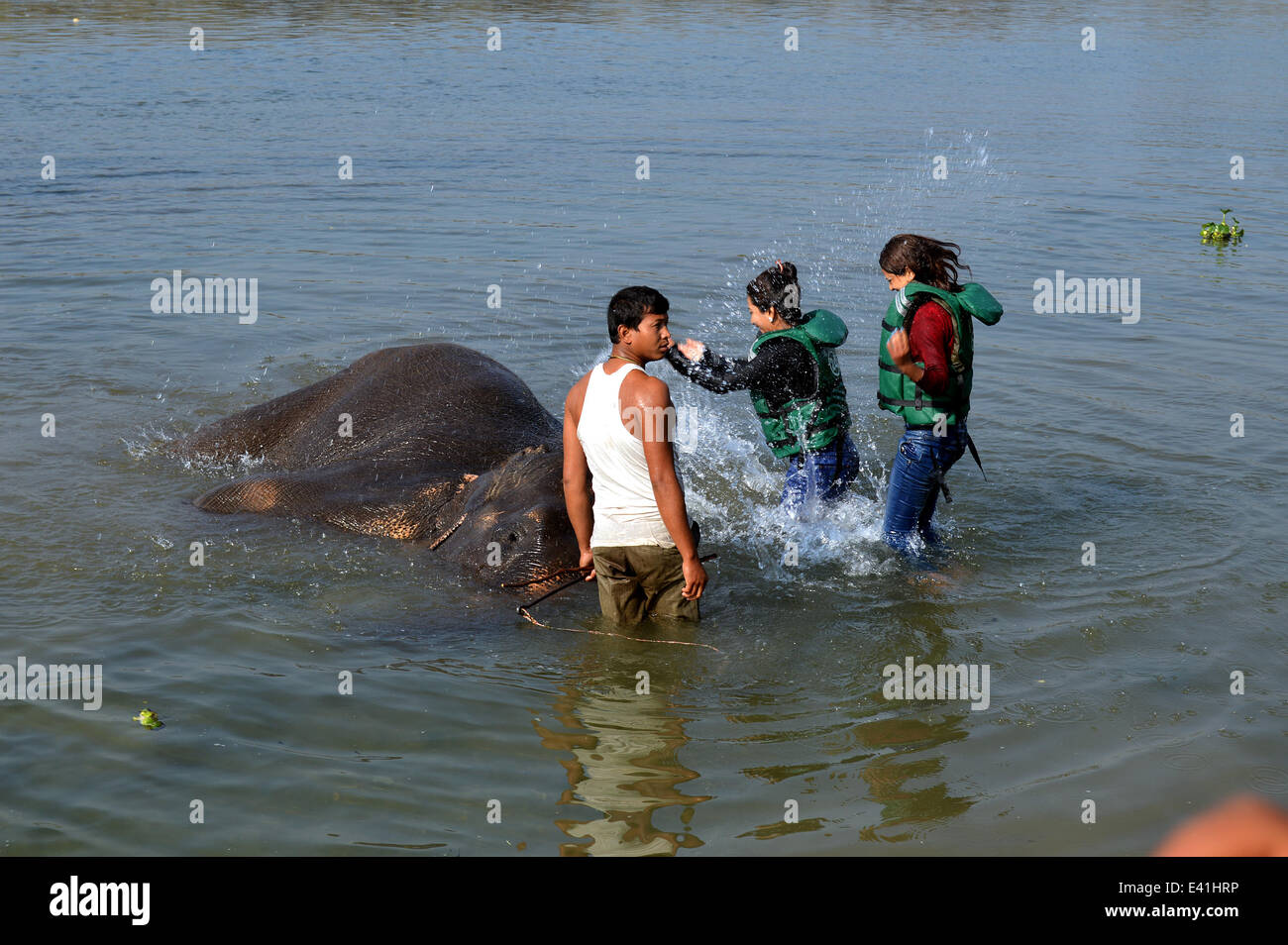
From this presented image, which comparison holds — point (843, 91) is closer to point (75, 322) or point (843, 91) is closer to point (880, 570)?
point (75, 322)

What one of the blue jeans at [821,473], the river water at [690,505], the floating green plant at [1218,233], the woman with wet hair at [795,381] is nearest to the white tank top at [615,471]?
the river water at [690,505]

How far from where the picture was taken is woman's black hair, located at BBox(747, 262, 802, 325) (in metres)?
7.71

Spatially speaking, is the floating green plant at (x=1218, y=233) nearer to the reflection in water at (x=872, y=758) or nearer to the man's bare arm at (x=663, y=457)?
the reflection in water at (x=872, y=758)

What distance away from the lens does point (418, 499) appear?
833 cm

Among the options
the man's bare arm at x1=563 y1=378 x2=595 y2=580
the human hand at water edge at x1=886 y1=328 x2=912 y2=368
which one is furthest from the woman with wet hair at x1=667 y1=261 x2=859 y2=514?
the man's bare arm at x1=563 y1=378 x2=595 y2=580

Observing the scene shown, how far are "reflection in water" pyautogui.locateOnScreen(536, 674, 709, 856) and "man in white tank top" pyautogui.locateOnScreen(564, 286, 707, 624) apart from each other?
0.53 metres

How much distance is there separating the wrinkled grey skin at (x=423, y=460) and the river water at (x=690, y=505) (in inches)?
10.0

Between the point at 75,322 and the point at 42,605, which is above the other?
the point at 75,322

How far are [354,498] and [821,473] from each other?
3.07 metres

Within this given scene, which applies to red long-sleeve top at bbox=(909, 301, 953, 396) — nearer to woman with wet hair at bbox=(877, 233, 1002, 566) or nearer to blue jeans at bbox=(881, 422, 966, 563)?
woman with wet hair at bbox=(877, 233, 1002, 566)

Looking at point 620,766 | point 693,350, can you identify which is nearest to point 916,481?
point 693,350

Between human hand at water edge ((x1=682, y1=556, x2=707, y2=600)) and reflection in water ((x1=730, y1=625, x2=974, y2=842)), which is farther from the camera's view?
human hand at water edge ((x1=682, y1=556, x2=707, y2=600))

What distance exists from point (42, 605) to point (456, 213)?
37.6ft
